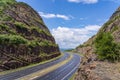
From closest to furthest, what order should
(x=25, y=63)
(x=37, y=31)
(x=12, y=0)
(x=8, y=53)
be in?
(x=8, y=53) < (x=25, y=63) < (x=37, y=31) < (x=12, y=0)

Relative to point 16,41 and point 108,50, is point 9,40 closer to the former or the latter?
point 16,41

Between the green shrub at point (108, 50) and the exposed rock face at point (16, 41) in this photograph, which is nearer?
the green shrub at point (108, 50)

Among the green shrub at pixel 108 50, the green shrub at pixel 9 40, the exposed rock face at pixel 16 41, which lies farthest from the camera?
the green shrub at pixel 9 40

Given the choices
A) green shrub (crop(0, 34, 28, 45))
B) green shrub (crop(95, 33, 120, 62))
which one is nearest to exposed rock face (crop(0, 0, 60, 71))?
green shrub (crop(0, 34, 28, 45))

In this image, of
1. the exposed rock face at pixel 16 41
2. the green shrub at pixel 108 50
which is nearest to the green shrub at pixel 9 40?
the exposed rock face at pixel 16 41

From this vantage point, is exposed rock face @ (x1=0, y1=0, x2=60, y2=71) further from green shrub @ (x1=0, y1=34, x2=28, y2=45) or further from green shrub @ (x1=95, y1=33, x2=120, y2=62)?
green shrub @ (x1=95, y1=33, x2=120, y2=62)

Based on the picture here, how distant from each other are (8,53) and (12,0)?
64379 millimetres

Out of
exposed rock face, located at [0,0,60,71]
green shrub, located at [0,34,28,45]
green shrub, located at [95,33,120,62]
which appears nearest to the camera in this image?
green shrub, located at [95,33,120,62]

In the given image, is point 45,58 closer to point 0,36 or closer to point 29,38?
point 29,38

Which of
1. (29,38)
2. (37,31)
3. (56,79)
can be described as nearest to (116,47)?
(56,79)

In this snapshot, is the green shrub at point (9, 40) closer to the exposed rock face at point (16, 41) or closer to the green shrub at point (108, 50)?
the exposed rock face at point (16, 41)

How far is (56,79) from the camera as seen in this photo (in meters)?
68.6

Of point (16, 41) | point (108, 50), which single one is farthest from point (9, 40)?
point (108, 50)

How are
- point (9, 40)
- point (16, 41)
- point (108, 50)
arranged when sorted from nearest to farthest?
point (108, 50) < point (9, 40) < point (16, 41)
